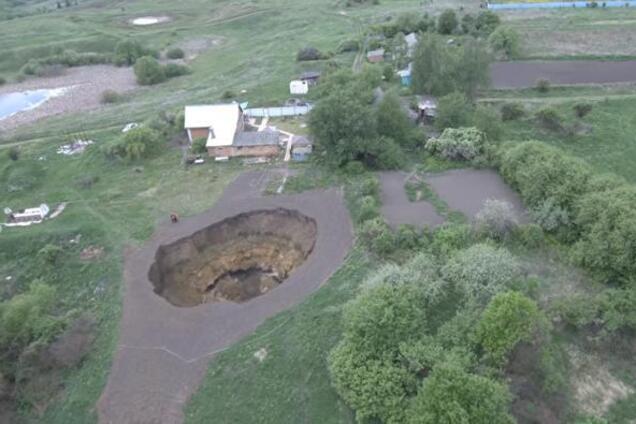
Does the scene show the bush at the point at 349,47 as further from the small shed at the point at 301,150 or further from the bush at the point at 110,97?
the bush at the point at 110,97

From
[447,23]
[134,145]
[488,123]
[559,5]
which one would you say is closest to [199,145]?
[134,145]

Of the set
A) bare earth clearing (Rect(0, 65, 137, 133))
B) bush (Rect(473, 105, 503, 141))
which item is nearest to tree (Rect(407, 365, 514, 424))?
bush (Rect(473, 105, 503, 141))

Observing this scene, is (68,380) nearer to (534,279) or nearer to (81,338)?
(81,338)

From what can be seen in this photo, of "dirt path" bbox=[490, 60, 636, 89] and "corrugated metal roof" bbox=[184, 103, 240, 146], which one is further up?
"dirt path" bbox=[490, 60, 636, 89]

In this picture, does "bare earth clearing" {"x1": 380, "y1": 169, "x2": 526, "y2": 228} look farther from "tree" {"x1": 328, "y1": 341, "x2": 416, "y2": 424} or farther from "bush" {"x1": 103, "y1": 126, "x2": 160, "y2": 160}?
"bush" {"x1": 103, "y1": 126, "x2": 160, "y2": 160}

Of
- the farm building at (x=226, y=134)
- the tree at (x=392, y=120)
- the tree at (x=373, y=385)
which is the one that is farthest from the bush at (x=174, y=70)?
the tree at (x=373, y=385)
